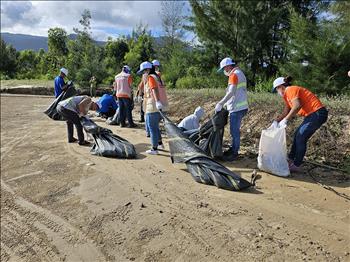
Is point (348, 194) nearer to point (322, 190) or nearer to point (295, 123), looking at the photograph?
point (322, 190)

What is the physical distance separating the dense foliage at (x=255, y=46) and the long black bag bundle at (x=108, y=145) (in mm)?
6946

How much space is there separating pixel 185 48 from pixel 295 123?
11.7 meters

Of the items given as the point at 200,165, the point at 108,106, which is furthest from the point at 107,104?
the point at 200,165

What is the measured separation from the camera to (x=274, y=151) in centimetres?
538

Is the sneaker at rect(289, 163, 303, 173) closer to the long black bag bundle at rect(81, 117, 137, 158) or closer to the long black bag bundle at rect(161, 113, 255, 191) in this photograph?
the long black bag bundle at rect(161, 113, 255, 191)

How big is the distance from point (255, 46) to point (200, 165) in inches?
456

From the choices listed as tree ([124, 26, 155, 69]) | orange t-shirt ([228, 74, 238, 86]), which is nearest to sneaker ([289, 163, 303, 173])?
orange t-shirt ([228, 74, 238, 86])

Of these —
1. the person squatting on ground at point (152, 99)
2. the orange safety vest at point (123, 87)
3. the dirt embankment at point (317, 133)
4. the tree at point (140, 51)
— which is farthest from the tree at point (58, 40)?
the person squatting on ground at point (152, 99)

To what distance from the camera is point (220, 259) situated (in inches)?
139

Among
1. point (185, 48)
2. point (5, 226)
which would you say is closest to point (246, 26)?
point (185, 48)

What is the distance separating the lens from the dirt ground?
12.2ft

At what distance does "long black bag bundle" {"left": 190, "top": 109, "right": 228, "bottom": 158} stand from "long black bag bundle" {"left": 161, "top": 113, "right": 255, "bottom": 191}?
0.49 meters

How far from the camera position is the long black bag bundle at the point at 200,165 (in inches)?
197

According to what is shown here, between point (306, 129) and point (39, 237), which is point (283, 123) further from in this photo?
point (39, 237)
